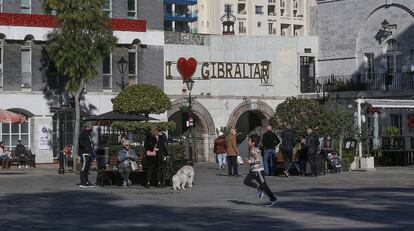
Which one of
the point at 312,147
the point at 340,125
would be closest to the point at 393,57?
the point at 340,125

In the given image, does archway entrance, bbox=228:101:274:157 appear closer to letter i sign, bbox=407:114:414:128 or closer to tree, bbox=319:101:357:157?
letter i sign, bbox=407:114:414:128

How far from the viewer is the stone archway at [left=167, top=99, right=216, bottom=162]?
57562 millimetres

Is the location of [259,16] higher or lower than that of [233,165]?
higher

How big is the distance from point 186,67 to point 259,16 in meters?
68.0

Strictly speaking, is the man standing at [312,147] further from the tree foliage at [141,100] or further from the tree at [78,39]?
the tree foliage at [141,100]

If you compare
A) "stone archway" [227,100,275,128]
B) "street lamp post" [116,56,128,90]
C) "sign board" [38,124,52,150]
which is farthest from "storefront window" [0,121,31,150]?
"stone archway" [227,100,275,128]

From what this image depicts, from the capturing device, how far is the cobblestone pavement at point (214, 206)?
18.8 meters

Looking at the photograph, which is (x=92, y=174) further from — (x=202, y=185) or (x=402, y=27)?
(x=402, y=27)

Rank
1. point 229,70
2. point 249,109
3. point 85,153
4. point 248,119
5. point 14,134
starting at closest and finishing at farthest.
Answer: point 85,153, point 14,134, point 229,70, point 249,109, point 248,119

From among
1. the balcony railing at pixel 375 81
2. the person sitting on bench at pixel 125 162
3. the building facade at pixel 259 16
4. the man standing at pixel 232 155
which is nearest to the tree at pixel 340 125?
the man standing at pixel 232 155

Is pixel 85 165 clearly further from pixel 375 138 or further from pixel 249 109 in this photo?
pixel 249 109

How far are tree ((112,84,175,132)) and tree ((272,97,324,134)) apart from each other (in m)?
5.07

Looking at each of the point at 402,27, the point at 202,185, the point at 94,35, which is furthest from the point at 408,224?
the point at 402,27

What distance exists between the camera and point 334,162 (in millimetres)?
39688
